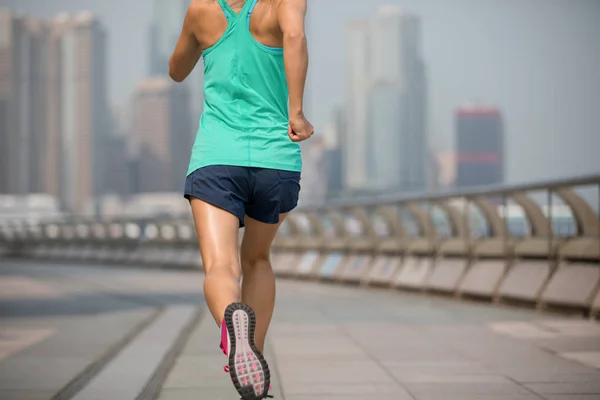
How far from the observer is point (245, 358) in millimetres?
3848

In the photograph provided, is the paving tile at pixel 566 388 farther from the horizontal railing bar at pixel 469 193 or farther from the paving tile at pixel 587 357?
the horizontal railing bar at pixel 469 193

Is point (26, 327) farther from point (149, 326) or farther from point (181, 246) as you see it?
point (181, 246)

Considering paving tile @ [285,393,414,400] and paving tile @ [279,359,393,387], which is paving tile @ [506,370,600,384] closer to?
A: paving tile @ [279,359,393,387]

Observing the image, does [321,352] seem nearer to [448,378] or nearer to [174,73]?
[448,378]

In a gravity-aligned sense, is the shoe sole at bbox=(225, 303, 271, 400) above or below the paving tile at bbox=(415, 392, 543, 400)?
above

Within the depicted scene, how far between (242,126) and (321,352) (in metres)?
3.22

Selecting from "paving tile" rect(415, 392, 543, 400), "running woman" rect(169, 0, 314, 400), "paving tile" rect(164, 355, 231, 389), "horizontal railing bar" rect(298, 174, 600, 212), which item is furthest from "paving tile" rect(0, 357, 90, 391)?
"horizontal railing bar" rect(298, 174, 600, 212)

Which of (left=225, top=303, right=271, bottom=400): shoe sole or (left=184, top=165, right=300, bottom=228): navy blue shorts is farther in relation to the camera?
(left=184, top=165, right=300, bottom=228): navy blue shorts

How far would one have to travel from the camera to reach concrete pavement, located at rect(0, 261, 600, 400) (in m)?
5.46

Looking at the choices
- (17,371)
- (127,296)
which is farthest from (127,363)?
(127,296)

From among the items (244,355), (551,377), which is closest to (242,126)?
(244,355)

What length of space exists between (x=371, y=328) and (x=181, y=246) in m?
19.5

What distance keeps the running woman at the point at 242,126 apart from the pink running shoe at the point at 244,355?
21 centimetres

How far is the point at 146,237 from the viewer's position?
3164 cm
